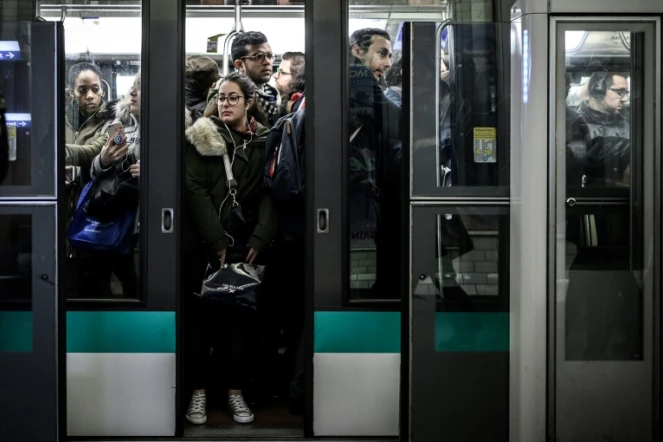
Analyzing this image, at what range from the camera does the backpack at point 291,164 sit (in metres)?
4.56

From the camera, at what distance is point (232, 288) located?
15.3 feet

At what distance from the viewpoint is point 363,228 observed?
4.32 meters

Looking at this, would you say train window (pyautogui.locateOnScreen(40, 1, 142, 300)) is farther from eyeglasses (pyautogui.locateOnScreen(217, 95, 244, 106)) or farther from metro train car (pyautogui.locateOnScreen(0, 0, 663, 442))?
eyeglasses (pyautogui.locateOnScreen(217, 95, 244, 106))

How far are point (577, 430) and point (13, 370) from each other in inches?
99.4

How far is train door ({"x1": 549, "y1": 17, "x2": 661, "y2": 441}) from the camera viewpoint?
368 cm

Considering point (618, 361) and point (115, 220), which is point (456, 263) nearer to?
point (618, 361)

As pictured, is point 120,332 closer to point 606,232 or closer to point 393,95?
point 393,95

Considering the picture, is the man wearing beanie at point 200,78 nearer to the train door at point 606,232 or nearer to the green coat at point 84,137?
the green coat at point 84,137

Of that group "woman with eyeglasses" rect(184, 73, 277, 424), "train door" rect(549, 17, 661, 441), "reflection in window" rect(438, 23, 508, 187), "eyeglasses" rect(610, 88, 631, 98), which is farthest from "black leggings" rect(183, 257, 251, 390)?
"eyeglasses" rect(610, 88, 631, 98)

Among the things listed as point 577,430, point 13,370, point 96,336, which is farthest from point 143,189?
point 577,430

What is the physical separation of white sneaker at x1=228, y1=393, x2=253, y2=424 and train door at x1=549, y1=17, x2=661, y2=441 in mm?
1703

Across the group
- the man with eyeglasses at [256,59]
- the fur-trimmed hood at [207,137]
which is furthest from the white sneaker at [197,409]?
the man with eyeglasses at [256,59]

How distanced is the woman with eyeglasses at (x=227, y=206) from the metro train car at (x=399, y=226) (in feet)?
1.29

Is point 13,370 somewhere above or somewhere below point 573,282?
below
